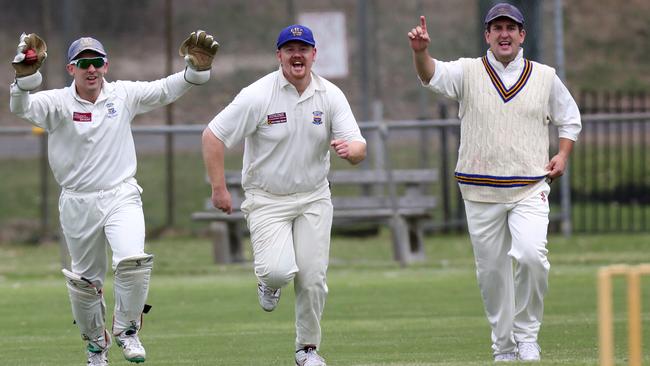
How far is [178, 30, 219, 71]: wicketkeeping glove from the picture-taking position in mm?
9703

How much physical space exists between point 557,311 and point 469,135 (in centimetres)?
346

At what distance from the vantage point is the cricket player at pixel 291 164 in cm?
916

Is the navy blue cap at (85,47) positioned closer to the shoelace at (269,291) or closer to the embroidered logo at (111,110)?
the embroidered logo at (111,110)

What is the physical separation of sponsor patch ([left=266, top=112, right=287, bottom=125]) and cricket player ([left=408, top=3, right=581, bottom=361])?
947 millimetres

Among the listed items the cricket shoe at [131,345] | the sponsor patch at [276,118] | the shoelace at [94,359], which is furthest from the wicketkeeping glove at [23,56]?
the shoelace at [94,359]

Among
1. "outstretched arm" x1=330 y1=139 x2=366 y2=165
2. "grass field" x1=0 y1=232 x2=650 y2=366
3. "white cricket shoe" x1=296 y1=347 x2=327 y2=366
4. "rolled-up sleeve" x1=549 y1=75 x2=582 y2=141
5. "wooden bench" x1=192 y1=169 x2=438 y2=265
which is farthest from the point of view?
"wooden bench" x1=192 y1=169 x2=438 y2=265

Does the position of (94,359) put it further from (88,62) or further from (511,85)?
(511,85)

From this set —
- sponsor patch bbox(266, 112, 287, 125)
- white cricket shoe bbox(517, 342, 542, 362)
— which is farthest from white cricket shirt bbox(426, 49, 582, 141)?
white cricket shoe bbox(517, 342, 542, 362)

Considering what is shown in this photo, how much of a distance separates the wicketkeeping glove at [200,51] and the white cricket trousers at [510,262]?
2.01 m

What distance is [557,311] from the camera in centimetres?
1253

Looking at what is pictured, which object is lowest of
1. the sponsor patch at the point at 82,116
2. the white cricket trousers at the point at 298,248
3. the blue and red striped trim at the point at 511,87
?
the white cricket trousers at the point at 298,248

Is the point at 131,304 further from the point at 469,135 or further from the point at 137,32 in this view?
the point at 137,32

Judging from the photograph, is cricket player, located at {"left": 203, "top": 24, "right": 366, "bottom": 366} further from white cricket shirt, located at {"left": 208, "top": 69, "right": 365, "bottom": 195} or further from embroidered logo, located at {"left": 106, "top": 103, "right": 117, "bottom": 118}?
embroidered logo, located at {"left": 106, "top": 103, "right": 117, "bottom": 118}

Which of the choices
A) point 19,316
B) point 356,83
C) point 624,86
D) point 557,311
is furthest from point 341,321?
point 624,86
